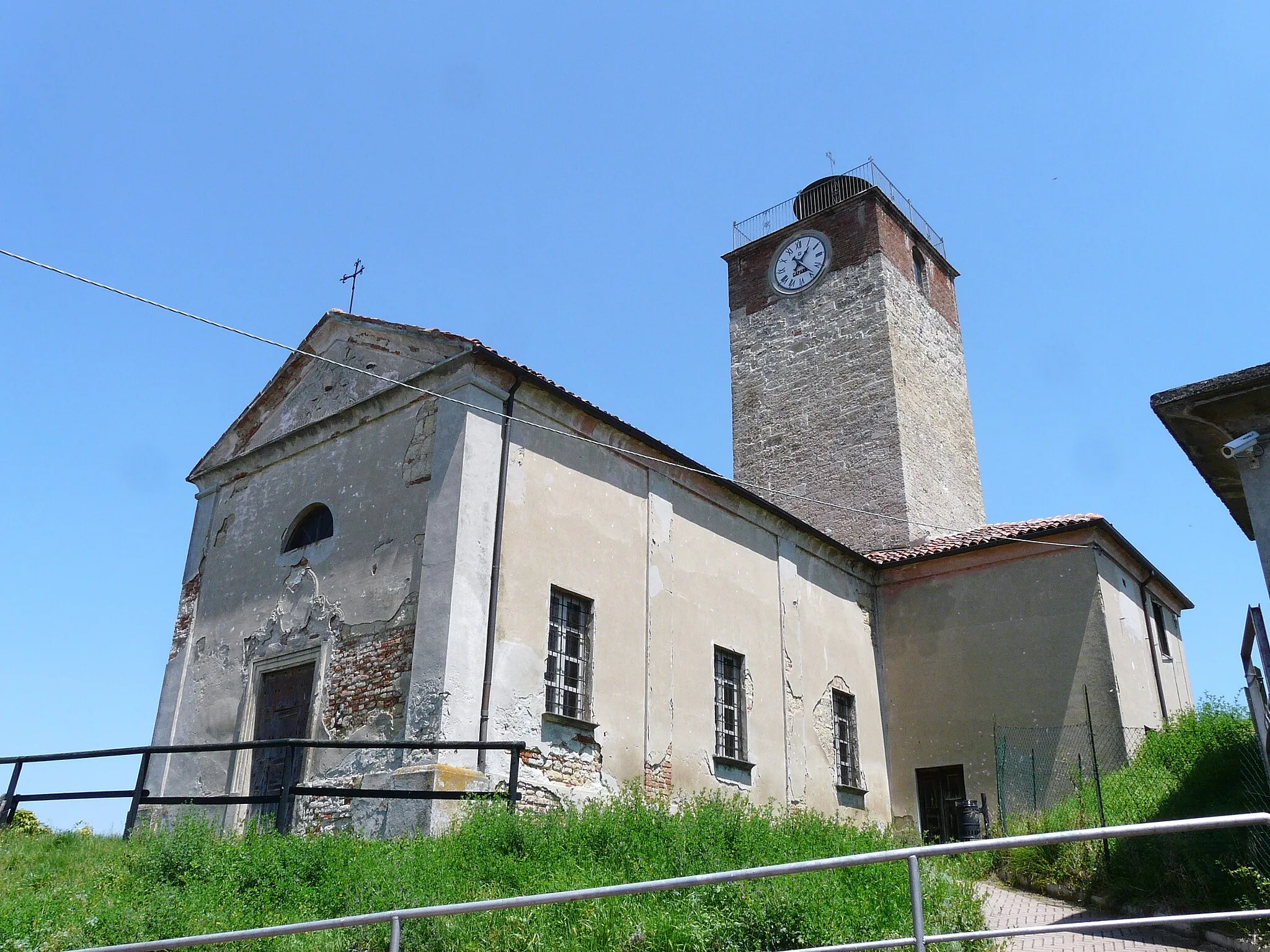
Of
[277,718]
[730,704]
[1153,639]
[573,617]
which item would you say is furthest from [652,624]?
[1153,639]

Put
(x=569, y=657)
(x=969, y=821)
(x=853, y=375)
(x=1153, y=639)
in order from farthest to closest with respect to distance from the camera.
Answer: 1. (x=853, y=375)
2. (x=1153, y=639)
3. (x=969, y=821)
4. (x=569, y=657)

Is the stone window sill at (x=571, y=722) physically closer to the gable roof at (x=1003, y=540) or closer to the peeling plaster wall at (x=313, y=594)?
the peeling plaster wall at (x=313, y=594)

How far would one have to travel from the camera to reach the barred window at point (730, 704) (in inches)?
606

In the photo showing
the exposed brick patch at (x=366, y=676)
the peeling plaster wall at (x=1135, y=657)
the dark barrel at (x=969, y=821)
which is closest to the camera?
the exposed brick patch at (x=366, y=676)

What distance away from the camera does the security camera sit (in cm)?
916

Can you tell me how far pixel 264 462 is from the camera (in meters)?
15.6

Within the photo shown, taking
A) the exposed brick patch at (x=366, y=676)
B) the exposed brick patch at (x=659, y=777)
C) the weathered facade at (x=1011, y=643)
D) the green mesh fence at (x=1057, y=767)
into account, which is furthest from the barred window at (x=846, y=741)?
the exposed brick patch at (x=366, y=676)

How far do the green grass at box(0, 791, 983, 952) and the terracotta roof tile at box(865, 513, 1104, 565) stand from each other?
8771 millimetres

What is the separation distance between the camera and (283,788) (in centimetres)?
1011

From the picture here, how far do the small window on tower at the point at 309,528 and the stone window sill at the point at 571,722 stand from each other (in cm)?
411

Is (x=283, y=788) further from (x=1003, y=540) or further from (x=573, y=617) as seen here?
(x=1003, y=540)

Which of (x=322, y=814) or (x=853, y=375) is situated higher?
(x=853, y=375)

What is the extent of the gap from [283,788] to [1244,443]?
929cm

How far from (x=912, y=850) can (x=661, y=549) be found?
10.6 m
